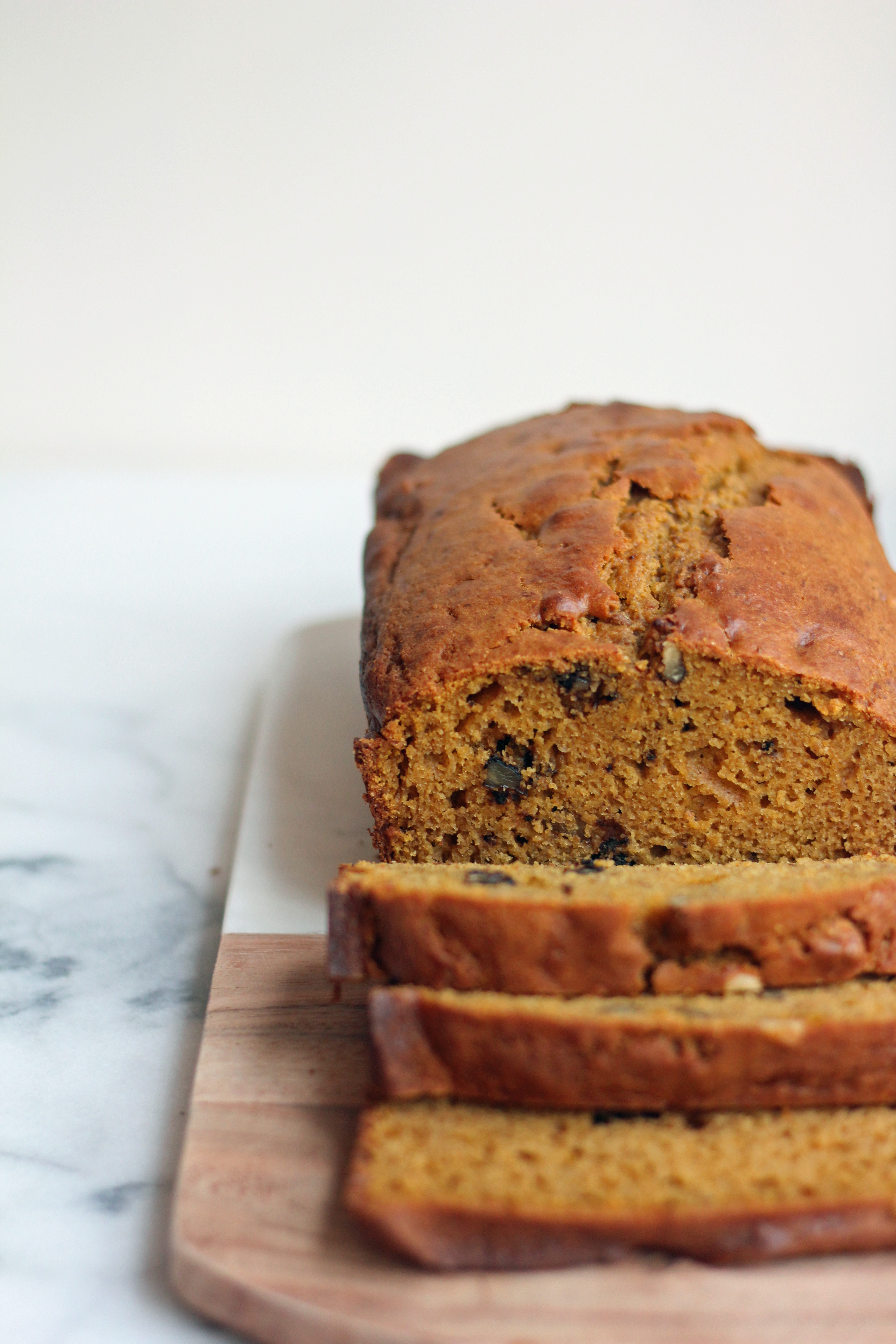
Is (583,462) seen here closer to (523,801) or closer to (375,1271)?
(523,801)

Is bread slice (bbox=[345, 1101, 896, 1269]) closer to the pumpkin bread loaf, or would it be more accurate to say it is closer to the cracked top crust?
the pumpkin bread loaf

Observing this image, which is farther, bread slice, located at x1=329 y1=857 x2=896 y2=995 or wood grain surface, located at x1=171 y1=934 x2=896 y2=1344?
bread slice, located at x1=329 y1=857 x2=896 y2=995

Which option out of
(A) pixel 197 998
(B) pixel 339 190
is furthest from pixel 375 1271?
(B) pixel 339 190

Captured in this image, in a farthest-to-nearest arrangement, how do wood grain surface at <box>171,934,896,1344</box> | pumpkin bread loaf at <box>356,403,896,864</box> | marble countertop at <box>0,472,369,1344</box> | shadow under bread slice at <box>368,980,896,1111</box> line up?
pumpkin bread loaf at <box>356,403,896,864</box> < marble countertop at <box>0,472,369,1344</box> < shadow under bread slice at <box>368,980,896,1111</box> < wood grain surface at <box>171,934,896,1344</box>

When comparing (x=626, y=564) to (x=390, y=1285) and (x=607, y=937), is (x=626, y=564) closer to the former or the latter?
(x=607, y=937)

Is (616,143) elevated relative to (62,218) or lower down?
elevated

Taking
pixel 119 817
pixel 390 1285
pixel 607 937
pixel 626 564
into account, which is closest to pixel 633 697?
pixel 626 564

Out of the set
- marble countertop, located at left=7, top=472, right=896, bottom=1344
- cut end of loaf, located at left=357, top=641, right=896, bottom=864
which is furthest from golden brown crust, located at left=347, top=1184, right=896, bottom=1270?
cut end of loaf, located at left=357, top=641, right=896, bottom=864
